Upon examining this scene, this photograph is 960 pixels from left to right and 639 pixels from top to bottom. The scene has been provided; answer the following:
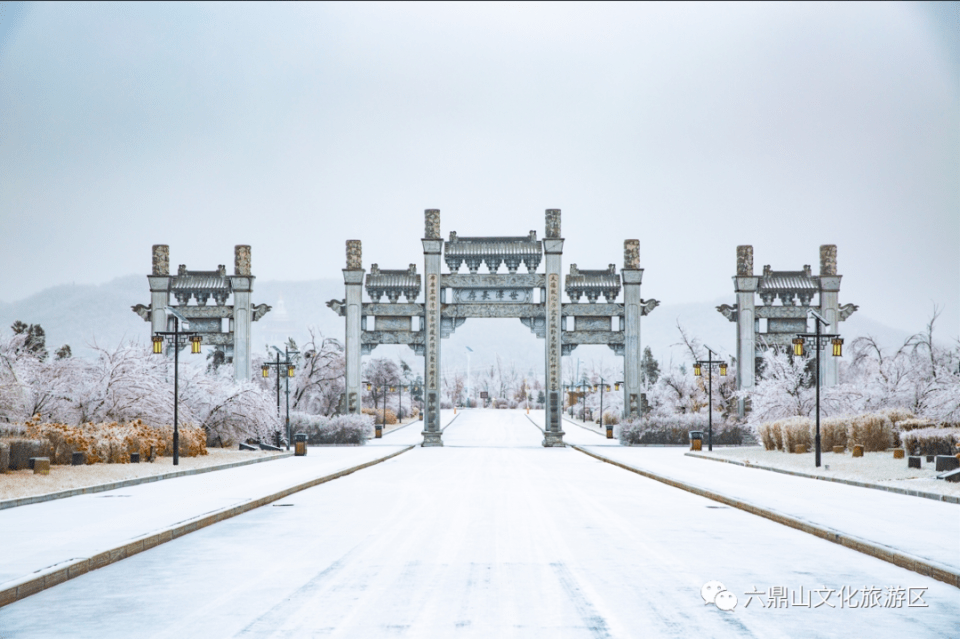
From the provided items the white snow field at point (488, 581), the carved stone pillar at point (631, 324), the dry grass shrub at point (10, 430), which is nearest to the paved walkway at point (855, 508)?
the white snow field at point (488, 581)

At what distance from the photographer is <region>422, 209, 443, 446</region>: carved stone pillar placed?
4606cm

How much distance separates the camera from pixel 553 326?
47062 millimetres

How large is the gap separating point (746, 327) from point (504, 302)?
1335 cm

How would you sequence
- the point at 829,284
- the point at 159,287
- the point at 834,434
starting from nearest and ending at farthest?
1. the point at 834,434
2. the point at 829,284
3. the point at 159,287

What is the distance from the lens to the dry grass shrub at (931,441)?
26281mm

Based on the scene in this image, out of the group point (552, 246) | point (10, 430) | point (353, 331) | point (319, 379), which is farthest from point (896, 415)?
point (319, 379)

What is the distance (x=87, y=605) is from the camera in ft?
27.6

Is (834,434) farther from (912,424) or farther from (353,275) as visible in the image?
(353,275)

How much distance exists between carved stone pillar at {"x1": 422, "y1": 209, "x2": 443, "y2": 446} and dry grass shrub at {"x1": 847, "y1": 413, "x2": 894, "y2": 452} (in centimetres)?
2119

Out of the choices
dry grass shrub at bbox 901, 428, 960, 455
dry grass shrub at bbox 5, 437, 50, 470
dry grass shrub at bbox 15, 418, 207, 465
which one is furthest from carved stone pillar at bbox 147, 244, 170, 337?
dry grass shrub at bbox 901, 428, 960, 455

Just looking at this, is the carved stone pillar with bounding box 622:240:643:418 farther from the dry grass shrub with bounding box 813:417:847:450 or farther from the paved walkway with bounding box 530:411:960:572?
the paved walkway with bounding box 530:411:960:572

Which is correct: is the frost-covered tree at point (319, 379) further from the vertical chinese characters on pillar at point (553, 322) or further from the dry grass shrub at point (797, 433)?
the dry grass shrub at point (797, 433)

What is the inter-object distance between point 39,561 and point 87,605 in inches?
81.0

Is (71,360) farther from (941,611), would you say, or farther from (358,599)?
(941,611)
